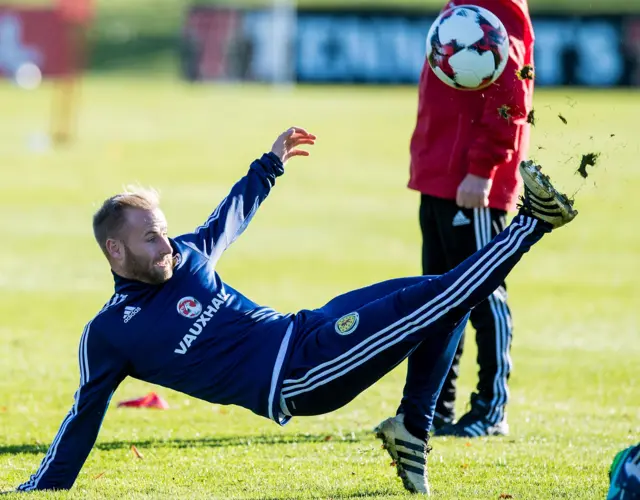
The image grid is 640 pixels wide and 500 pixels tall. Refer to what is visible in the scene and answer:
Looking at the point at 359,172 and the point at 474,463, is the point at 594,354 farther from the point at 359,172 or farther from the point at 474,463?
the point at 359,172

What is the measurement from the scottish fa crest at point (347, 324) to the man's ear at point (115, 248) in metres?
1.03

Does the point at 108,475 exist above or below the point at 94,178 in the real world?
above

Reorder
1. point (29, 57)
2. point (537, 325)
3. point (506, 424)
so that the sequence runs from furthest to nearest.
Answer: point (29, 57) < point (537, 325) < point (506, 424)

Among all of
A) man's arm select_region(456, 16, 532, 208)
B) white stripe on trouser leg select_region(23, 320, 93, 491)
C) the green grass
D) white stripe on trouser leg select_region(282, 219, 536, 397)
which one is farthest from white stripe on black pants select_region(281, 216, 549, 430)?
man's arm select_region(456, 16, 532, 208)

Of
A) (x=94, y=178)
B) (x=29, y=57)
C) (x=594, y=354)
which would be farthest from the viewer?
(x=29, y=57)

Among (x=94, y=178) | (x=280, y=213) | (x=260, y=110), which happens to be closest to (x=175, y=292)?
(x=280, y=213)

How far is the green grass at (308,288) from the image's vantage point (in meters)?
6.08

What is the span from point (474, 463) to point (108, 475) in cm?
187

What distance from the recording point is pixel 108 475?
19.6 ft

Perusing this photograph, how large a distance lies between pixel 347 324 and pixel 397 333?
24 centimetres

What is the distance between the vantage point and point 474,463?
20.5 ft

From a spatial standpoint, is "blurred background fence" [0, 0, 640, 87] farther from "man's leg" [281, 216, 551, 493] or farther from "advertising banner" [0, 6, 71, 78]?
"man's leg" [281, 216, 551, 493]

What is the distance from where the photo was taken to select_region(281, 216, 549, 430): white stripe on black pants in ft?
16.8

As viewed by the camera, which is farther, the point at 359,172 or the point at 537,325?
the point at 359,172
